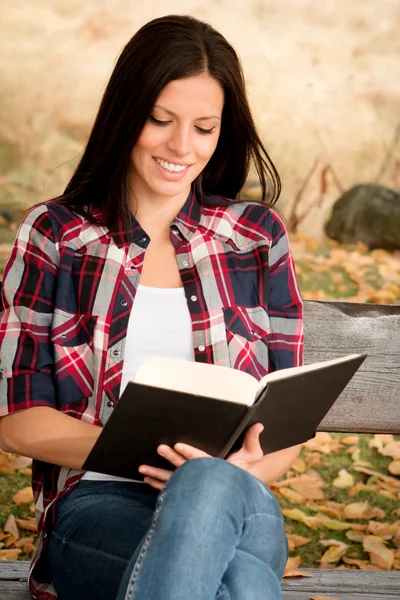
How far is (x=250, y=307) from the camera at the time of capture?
238 centimetres

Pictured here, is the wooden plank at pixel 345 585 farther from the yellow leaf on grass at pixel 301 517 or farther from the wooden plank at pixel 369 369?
the yellow leaf on grass at pixel 301 517

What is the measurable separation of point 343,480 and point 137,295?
204 cm

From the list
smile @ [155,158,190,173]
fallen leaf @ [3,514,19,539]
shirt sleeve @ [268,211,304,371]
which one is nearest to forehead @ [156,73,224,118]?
smile @ [155,158,190,173]

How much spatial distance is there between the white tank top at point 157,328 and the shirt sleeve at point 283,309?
232 mm

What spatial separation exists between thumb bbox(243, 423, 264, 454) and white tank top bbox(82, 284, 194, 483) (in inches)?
14.4

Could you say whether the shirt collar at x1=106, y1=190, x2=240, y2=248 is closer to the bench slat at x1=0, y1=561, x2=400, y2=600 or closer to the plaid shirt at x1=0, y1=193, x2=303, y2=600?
the plaid shirt at x1=0, y1=193, x2=303, y2=600

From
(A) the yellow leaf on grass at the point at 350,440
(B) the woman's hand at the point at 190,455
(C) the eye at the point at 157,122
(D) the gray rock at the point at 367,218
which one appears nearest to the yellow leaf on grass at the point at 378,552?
(A) the yellow leaf on grass at the point at 350,440

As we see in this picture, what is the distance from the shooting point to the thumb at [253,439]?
1.94 metres

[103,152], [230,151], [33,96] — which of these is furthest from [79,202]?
[33,96]

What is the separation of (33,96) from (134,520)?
14.0 feet

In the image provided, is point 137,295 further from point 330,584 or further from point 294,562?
point 294,562

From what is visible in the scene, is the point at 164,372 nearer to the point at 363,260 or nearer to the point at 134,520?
the point at 134,520

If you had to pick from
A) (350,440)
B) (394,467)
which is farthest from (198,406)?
(350,440)

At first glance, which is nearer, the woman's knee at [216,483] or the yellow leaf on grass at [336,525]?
the woman's knee at [216,483]
